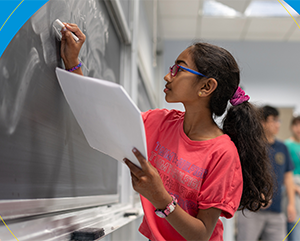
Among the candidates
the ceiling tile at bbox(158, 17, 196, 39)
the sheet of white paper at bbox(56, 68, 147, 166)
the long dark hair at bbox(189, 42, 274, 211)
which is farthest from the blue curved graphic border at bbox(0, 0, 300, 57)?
the ceiling tile at bbox(158, 17, 196, 39)

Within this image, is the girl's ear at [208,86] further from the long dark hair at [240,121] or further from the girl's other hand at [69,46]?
the girl's other hand at [69,46]

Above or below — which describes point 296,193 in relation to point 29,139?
below

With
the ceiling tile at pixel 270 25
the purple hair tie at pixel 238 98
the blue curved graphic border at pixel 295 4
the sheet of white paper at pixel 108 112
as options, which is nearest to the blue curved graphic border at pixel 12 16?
the sheet of white paper at pixel 108 112

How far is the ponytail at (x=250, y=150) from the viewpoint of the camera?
84 centimetres

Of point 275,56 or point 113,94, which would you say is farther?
point 275,56

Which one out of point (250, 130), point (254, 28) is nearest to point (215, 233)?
point (250, 130)

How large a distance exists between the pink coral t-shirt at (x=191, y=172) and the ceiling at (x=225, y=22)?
2667 millimetres

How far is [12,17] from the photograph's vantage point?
0.47 meters

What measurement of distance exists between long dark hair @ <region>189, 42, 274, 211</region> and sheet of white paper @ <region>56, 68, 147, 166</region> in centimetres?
33

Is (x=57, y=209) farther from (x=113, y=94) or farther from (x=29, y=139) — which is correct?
(x=113, y=94)

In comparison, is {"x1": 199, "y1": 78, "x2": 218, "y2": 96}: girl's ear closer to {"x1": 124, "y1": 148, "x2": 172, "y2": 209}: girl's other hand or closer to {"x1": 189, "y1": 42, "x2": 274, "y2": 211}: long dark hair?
{"x1": 189, "y1": 42, "x2": 274, "y2": 211}: long dark hair

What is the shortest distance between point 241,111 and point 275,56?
13.2 ft

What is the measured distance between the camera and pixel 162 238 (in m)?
0.77

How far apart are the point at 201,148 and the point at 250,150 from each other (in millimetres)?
159
